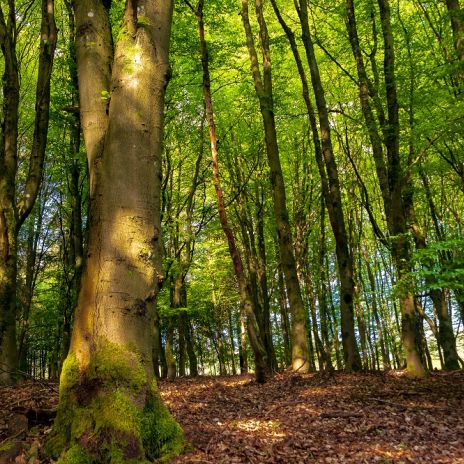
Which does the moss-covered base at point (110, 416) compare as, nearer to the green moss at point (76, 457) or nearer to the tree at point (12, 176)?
the green moss at point (76, 457)

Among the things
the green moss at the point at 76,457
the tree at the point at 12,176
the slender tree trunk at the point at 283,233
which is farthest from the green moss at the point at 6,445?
the slender tree trunk at the point at 283,233

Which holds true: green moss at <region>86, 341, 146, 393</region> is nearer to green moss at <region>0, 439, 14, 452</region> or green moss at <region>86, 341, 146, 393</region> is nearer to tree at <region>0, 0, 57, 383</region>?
green moss at <region>0, 439, 14, 452</region>

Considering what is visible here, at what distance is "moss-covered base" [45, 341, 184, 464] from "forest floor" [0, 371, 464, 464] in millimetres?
213

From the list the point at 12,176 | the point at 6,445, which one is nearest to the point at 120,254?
the point at 6,445

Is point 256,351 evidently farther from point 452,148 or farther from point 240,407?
point 452,148

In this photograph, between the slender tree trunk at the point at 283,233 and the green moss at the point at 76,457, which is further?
the slender tree trunk at the point at 283,233

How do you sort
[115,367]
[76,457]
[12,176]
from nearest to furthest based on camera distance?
1. [76,457]
2. [115,367]
3. [12,176]

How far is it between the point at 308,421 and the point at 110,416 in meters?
3.12

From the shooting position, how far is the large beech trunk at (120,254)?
→ 11.3 feet

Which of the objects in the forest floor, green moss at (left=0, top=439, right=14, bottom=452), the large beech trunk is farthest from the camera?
the forest floor

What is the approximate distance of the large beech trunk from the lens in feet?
11.3

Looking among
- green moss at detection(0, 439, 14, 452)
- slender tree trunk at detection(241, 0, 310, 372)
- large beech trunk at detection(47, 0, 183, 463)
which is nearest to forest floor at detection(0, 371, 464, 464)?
green moss at detection(0, 439, 14, 452)

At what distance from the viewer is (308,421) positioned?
559cm

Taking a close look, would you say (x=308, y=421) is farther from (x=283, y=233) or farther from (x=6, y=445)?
(x=283, y=233)
